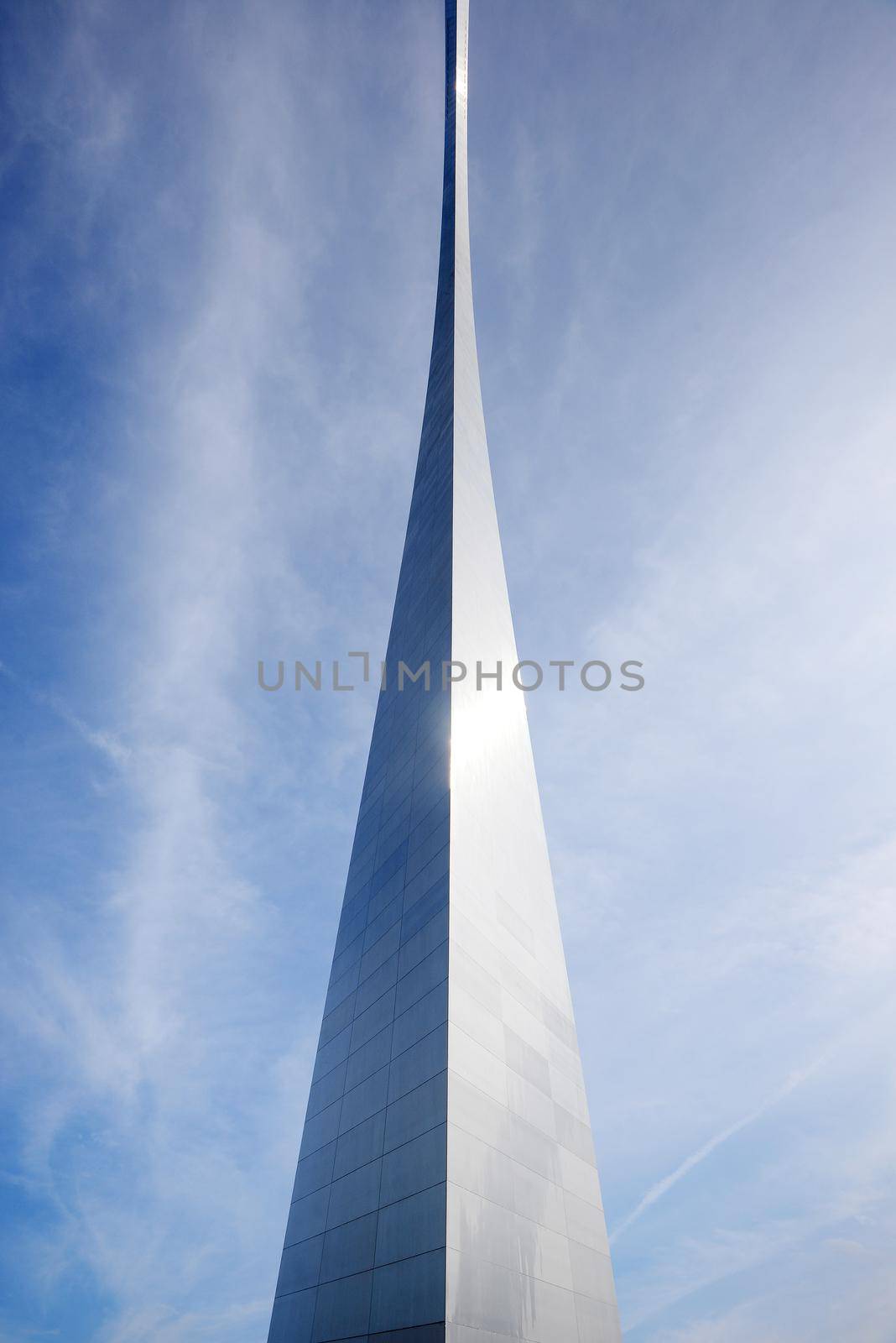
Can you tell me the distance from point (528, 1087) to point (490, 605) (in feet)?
36.7

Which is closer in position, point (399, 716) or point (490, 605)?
point (399, 716)

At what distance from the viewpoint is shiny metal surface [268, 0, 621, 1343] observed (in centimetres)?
790

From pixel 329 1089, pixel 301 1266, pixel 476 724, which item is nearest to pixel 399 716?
pixel 476 724

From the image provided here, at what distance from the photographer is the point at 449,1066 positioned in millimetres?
8492

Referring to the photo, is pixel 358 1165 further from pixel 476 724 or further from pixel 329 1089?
pixel 476 724

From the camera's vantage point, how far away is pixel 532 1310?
8.16 metres

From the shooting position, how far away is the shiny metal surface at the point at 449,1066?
7898mm

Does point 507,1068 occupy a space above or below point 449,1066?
above

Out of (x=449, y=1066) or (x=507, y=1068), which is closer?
(x=449, y=1066)

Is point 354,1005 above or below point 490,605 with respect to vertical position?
below

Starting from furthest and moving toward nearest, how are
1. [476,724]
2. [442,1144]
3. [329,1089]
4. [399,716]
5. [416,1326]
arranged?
[399,716] → [476,724] → [329,1089] → [442,1144] → [416,1326]

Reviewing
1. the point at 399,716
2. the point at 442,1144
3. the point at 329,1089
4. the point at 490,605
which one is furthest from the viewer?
the point at 490,605

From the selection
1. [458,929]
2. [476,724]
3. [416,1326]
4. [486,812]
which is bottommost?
[416,1326]

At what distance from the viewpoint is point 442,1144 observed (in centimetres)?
793
